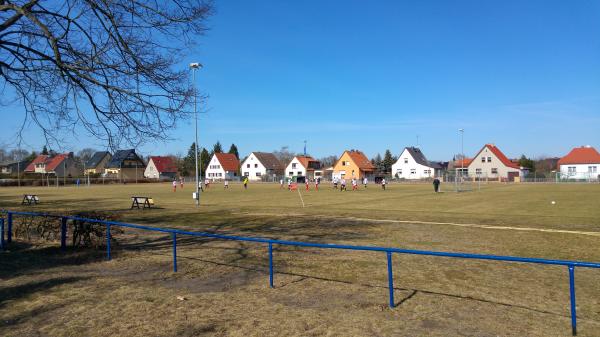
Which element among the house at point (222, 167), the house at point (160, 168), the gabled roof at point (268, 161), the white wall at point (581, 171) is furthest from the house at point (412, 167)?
the house at point (160, 168)

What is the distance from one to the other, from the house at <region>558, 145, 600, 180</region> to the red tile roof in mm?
40784

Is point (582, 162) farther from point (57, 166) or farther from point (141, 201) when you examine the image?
point (57, 166)

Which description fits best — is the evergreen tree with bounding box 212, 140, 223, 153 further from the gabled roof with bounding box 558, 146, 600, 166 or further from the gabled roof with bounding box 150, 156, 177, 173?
the gabled roof with bounding box 558, 146, 600, 166

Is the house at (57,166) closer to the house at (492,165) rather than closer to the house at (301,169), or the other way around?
the house at (301,169)

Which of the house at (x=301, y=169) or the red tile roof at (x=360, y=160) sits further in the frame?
the house at (x=301, y=169)

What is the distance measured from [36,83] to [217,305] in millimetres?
7552

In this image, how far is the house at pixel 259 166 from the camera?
11400cm

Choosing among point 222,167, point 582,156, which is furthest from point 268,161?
point 582,156

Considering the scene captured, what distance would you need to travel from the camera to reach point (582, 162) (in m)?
87.5

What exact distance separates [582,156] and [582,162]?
5.95ft

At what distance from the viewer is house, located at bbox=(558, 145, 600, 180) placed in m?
85.9

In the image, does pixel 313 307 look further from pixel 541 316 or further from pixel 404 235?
pixel 404 235

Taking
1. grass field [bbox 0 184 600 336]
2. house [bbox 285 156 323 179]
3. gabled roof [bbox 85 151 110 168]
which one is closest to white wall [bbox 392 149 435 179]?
house [bbox 285 156 323 179]

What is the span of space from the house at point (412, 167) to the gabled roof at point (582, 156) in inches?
1028
